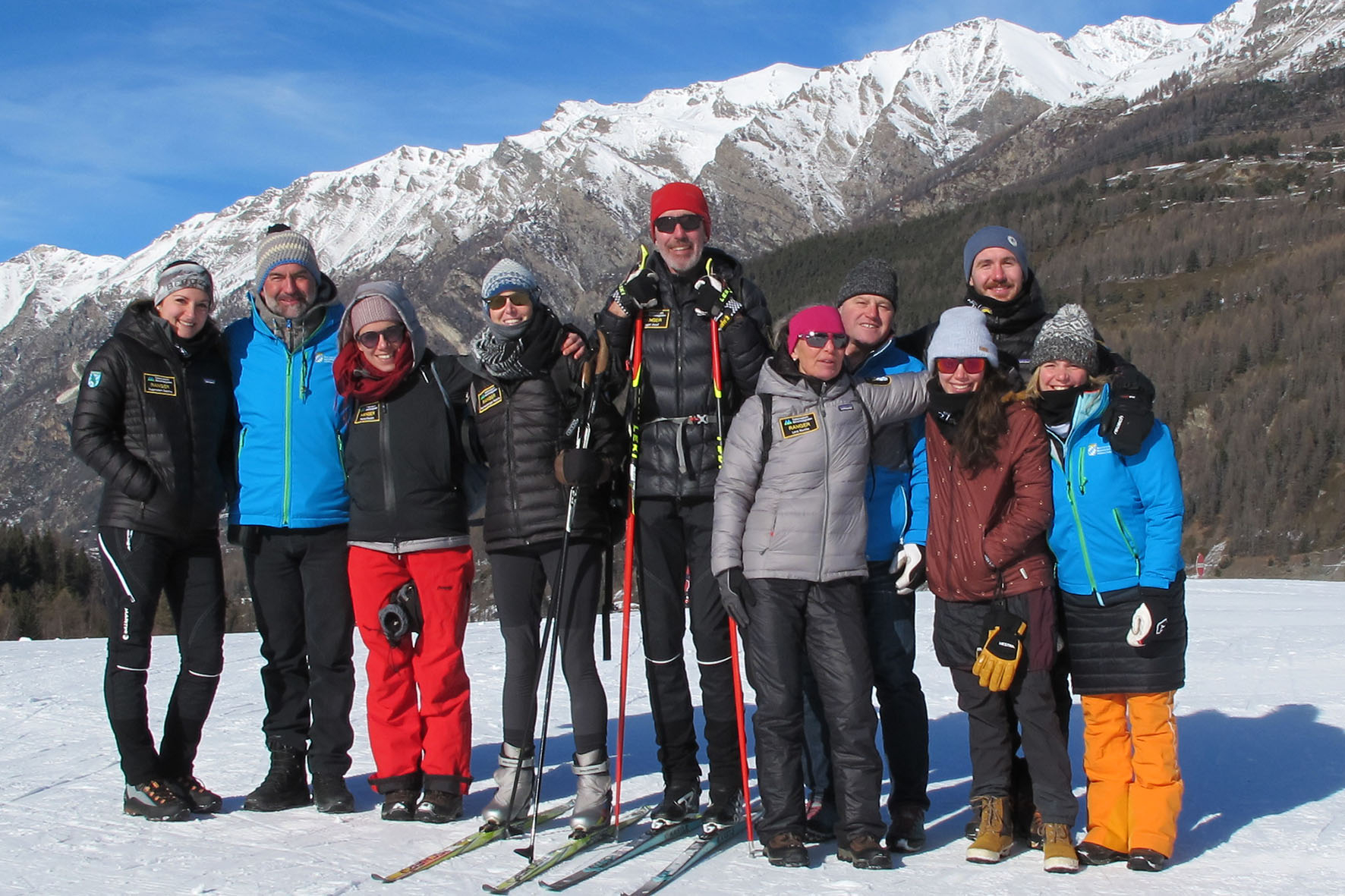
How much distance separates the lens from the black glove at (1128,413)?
3.85m

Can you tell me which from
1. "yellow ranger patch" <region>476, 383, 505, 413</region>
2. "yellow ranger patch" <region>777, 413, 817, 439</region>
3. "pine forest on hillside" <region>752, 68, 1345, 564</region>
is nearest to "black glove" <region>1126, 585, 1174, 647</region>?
"yellow ranger patch" <region>777, 413, 817, 439</region>

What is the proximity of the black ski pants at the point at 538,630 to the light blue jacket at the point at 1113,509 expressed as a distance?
1.84m

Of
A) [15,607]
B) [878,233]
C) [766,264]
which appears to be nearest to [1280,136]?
[878,233]

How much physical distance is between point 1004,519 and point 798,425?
826 millimetres

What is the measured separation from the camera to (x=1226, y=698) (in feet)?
22.2

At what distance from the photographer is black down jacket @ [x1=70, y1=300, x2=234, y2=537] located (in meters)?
4.46

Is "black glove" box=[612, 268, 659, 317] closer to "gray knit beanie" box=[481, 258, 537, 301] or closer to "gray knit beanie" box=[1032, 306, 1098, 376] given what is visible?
"gray knit beanie" box=[481, 258, 537, 301]

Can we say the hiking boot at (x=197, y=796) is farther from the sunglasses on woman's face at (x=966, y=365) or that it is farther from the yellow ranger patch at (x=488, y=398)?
the sunglasses on woman's face at (x=966, y=365)

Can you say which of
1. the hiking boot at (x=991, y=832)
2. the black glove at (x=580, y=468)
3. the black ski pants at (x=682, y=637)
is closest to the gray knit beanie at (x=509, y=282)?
the black glove at (x=580, y=468)

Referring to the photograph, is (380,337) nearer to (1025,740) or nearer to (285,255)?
(285,255)

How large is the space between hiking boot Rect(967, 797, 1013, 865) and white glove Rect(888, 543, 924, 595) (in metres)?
0.81

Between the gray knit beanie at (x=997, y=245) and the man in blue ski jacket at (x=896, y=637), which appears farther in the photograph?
the gray knit beanie at (x=997, y=245)

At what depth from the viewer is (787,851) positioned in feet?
12.7

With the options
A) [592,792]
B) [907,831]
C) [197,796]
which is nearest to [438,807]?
[592,792]
